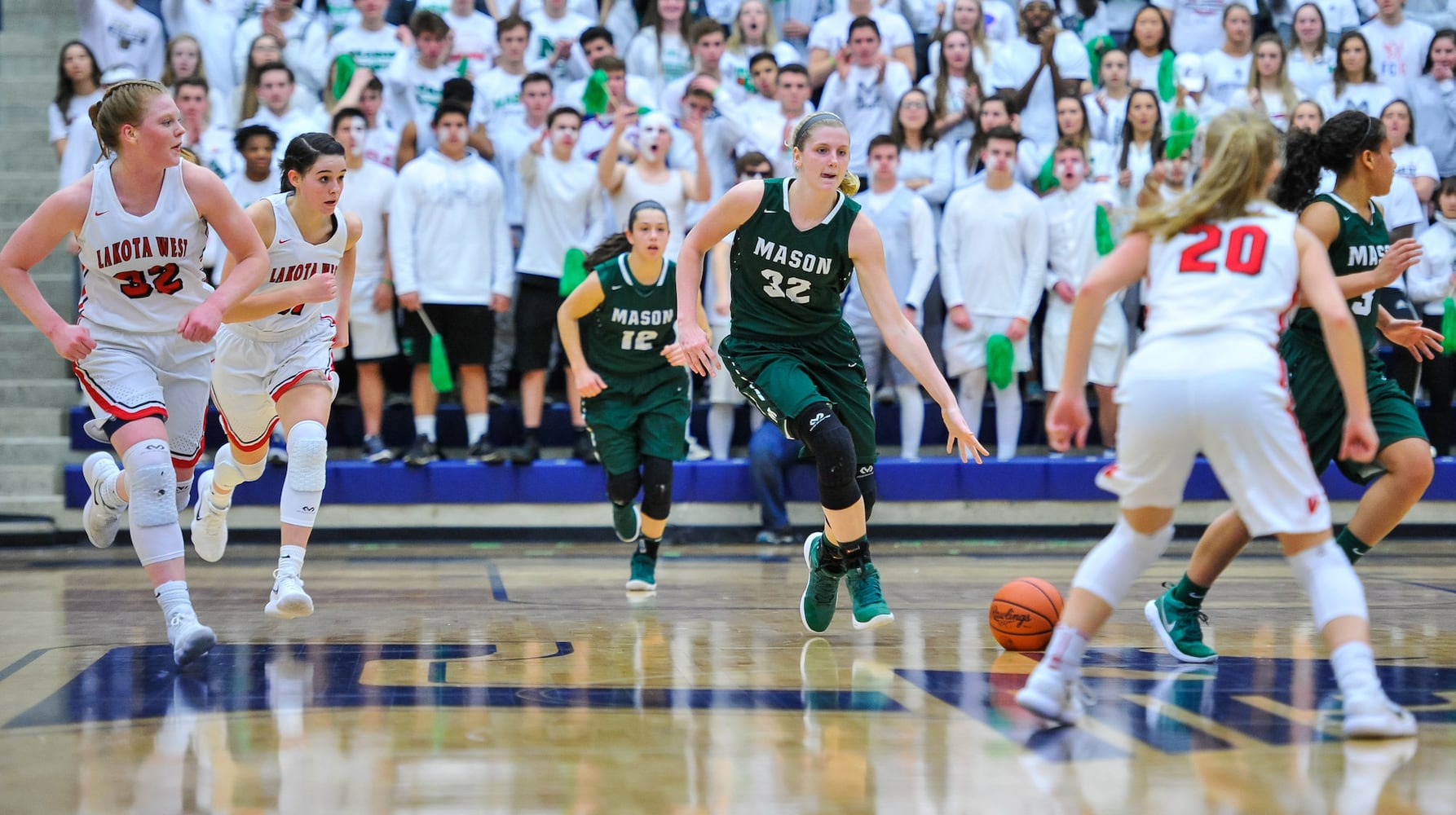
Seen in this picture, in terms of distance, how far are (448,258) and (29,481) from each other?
128 inches

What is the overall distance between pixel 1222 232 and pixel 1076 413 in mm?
621

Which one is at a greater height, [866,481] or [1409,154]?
[1409,154]

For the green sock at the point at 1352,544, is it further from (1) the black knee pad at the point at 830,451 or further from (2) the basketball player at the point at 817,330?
(1) the black knee pad at the point at 830,451

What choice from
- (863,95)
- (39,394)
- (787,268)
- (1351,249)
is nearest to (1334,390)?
(1351,249)

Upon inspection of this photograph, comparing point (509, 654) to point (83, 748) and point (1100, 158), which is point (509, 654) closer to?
point (83, 748)

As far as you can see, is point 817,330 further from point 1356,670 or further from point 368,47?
point 368,47

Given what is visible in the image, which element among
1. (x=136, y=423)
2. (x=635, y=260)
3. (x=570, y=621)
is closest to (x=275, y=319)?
(x=136, y=423)

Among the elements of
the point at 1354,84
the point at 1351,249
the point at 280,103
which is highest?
the point at 1354,84

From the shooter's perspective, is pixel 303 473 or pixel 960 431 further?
pixel 303 473

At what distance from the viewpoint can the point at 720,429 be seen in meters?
10.1

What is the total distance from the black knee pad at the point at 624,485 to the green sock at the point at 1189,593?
3.13m

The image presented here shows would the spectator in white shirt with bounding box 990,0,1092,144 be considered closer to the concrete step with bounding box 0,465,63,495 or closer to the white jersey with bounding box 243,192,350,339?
the white jersey with bounding box 243,192,350,339

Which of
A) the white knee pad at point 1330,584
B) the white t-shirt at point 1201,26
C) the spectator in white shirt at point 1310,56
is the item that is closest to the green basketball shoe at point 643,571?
the white knee pad at point 1330,584

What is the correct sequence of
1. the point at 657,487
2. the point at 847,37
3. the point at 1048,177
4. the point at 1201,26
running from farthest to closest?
the point at 1201,26, the point at 847,37, the point at 1048,177, the point at 657,487
